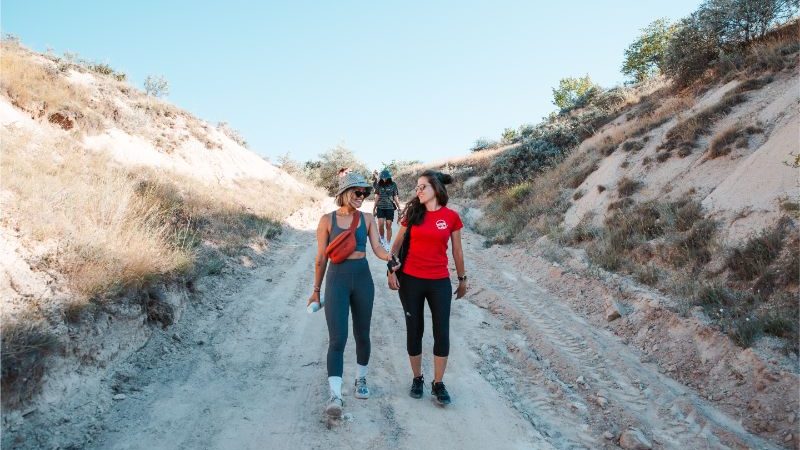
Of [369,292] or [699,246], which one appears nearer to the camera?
[369,292]

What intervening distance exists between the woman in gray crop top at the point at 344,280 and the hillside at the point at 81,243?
6.85ft

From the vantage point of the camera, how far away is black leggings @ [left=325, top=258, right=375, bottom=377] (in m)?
4.24

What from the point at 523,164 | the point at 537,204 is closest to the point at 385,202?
the point at 537,204

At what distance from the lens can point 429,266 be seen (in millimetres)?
4469

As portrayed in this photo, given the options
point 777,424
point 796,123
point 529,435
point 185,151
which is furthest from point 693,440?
point 185,151

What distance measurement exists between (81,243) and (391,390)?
369 centimetres

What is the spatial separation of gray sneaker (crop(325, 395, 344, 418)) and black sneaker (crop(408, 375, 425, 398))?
83cm

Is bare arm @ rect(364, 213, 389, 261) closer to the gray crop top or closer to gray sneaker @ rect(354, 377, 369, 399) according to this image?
the gray crop top

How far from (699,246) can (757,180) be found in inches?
63.6

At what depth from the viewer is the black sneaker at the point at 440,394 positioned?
4492mm

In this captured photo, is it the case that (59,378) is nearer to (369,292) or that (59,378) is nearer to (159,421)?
(159,421)

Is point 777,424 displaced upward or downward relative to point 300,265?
downward

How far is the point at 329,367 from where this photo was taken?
4.26 meters

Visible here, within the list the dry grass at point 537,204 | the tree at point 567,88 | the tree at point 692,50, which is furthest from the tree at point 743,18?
the tree at point 567,88
